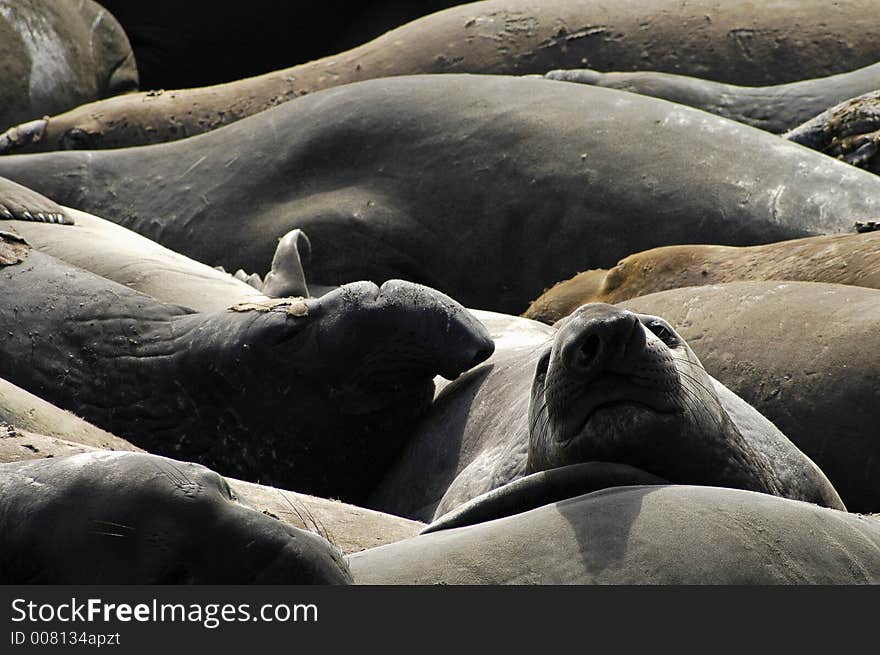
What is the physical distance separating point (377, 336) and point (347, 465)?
39cm

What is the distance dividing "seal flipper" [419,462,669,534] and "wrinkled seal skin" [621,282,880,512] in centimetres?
122

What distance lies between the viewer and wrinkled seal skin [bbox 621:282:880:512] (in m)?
4.09

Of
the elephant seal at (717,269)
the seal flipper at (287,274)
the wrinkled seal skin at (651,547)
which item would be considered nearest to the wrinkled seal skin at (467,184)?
the elephant seal at (717,269)

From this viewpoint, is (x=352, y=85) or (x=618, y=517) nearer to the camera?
(x=618, y=517)

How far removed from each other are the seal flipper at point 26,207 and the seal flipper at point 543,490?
2952mm

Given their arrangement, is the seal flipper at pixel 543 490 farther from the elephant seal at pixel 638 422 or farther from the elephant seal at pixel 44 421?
the elephant seal at pixel 44 421

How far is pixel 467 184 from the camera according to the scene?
247 inches

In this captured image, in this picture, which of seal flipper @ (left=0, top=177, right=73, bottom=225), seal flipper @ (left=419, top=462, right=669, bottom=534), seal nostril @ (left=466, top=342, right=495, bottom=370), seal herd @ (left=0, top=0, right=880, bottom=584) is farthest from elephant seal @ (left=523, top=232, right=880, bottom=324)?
seal flipper @ (left=419, top=462, right=669, bottom=534)

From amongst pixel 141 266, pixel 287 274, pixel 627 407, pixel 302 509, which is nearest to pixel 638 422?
pixel 627 407

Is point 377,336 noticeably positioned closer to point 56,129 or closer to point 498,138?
point 498,138

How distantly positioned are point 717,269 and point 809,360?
1.01m

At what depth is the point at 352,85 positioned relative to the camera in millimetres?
6891

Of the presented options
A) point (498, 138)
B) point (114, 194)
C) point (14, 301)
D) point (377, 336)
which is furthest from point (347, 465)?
point (114, 194)

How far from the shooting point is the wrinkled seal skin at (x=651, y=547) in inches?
101
